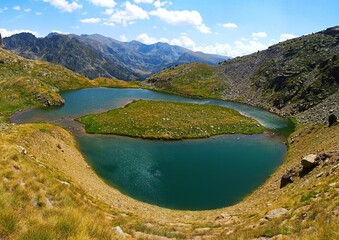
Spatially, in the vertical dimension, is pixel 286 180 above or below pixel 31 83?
below

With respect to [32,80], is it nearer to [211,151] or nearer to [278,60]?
[211,151]

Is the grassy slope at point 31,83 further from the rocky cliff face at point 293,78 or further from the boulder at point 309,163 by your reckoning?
the boulder at point 309,163

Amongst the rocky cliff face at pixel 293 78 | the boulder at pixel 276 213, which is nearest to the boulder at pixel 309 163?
the boulder at pixel 276 213

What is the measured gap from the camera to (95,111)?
308 ft

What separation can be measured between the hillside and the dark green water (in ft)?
80.4

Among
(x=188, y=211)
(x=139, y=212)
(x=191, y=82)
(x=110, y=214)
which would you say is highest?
(x=191, y=82)

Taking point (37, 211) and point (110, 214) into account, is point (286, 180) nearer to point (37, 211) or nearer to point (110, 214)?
point (110, 214)

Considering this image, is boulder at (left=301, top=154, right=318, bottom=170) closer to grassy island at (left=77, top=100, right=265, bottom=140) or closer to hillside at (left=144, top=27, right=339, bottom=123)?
grassy island at (left=77, top=100, right=265, bottom=140)

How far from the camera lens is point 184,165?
54438 millimetres

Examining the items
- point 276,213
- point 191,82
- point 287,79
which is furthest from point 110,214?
point 191,82

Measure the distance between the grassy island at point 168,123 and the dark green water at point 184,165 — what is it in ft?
11.5

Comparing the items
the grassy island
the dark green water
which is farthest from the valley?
the grassy island

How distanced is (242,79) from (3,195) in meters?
150

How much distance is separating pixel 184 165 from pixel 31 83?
81607 millimetres
